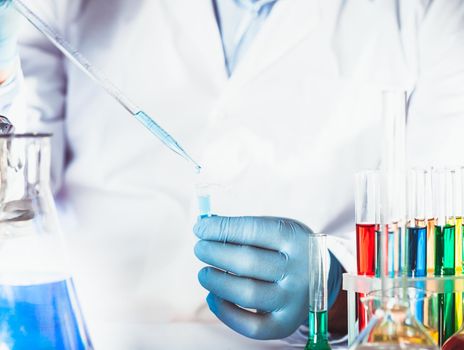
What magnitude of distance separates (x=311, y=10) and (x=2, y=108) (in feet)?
1.74

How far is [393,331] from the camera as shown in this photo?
3.06ft

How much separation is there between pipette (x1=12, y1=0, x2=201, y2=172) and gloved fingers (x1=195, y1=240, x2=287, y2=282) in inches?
5.1

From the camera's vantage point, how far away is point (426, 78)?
1.36 meters

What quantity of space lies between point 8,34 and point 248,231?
47cm

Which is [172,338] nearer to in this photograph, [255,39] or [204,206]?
[204,206]

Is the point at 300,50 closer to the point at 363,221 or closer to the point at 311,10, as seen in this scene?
the point at 311,10

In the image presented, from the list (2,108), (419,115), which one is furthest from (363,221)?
(2,108)

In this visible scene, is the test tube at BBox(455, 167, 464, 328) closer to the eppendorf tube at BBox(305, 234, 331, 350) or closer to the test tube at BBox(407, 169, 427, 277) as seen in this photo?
the test tube at BBox(407, 169, 427, 277)

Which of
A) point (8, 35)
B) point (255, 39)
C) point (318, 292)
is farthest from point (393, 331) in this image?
point (8, 35)

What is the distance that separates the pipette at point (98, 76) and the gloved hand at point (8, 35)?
0.01 metres

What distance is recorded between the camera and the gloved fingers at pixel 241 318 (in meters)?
1.24

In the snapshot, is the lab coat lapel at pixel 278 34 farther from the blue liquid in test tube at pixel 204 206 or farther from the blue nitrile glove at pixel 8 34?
the blue nitrile glove at pixel 8 34

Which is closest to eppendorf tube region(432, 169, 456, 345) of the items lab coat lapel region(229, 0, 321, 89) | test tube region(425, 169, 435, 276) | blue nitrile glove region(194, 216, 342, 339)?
test tube region(425, 169, 435, 276)

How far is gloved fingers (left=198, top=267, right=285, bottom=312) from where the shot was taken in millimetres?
1230
